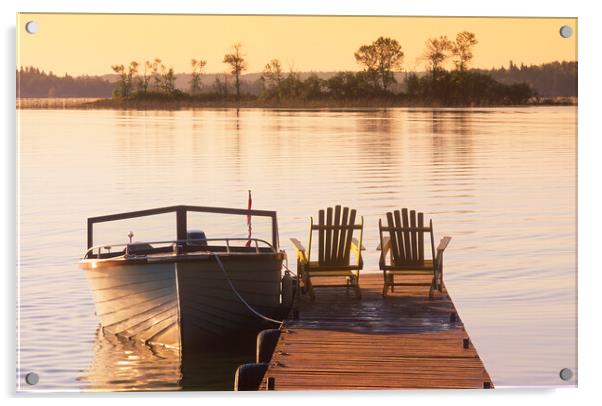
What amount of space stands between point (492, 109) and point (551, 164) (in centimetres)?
113

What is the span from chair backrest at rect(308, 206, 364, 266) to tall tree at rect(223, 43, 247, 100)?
1791mm

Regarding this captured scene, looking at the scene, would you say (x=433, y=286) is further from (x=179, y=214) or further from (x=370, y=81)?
(x=179, y=214)

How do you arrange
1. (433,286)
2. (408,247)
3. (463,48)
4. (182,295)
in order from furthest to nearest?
(433,286) → (408,247) → (182,295) → (463,48)

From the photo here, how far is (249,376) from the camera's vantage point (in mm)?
15039

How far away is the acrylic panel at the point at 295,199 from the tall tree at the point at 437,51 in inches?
1.0

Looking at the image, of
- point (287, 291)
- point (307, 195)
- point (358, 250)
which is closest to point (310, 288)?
point (287, 291)

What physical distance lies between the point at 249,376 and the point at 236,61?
2793mm

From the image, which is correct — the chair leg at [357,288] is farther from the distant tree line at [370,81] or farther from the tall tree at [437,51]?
the tall tree at [437,51]

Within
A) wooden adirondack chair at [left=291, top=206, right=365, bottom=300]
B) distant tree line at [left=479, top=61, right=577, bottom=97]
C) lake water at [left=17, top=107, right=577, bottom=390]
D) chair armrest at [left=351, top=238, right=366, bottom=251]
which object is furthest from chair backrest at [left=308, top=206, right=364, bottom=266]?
distant tree line at [left=479, top=61, right=577, bottom=97]

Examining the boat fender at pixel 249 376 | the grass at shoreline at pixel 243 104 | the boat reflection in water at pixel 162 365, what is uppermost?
the grass at shoreline at pixel 243 104

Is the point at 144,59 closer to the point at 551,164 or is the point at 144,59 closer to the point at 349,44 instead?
the point at 349,44

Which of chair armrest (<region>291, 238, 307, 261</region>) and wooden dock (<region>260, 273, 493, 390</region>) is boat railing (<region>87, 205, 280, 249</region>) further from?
wooden dock (<region>260, 273, 493, 390</region>)

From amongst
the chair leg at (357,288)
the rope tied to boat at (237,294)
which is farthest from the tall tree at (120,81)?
the chair leg at (357,288)

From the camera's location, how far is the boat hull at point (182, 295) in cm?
1677
